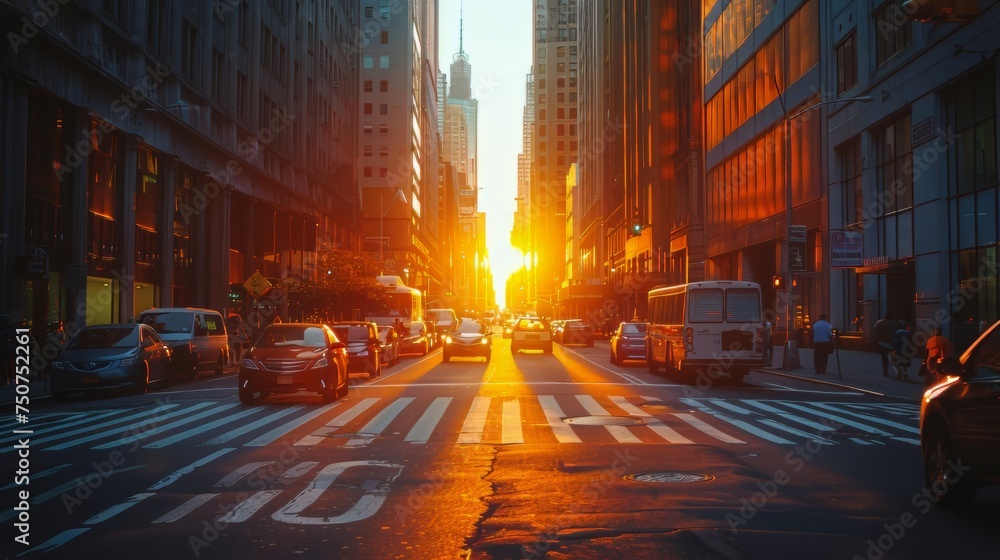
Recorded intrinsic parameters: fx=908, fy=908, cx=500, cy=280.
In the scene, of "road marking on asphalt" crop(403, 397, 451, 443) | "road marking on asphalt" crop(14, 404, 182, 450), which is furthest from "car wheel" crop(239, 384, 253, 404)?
"road marking on asphalt" crop(403, 397, 451, 443)

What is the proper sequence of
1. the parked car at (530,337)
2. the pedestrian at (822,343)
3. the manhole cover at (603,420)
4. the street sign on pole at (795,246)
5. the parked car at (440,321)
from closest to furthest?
the manhole cover at (603,420)
the pedestrian at (822,343)
the street sign on pole at (795,246)
the parked car at (530,337)
the parked car at (440,321)

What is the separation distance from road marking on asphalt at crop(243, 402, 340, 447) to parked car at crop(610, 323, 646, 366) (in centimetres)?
1908

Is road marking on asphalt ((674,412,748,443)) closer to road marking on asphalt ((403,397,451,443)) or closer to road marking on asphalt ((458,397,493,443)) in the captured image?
road marking on asphalt ((458,397,493,443))

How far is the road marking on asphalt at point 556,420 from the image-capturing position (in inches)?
502

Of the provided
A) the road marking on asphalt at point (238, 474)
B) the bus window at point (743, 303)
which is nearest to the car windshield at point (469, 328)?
the bus window at point (743, 303)

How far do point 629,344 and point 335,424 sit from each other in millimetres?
22007

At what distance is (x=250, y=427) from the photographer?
46.9 ft

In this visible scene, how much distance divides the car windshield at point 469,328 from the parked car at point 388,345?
9.22 ft

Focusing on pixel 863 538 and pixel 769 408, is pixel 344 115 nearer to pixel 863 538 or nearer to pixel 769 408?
pixel 769 408

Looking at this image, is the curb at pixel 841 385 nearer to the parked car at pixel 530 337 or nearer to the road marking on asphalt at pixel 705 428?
the road marking on asphalt at pixel 705 428

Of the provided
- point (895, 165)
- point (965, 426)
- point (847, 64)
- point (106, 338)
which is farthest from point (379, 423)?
point (847, 64)

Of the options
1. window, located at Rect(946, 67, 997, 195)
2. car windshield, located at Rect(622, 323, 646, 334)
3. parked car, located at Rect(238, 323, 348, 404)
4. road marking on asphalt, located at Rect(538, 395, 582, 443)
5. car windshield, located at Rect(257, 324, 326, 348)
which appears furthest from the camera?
car windshield, located at Rect(622, 323, 646, 334)

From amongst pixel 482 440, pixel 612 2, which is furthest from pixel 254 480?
pixel 612 2

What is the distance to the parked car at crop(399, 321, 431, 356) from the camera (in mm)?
44000
